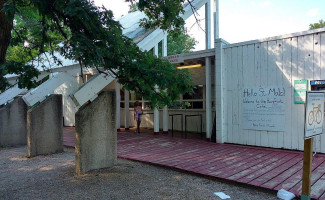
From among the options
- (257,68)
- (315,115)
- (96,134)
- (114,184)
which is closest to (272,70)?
(257,68)

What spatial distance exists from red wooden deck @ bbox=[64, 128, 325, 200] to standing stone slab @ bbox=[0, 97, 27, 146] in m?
2.15

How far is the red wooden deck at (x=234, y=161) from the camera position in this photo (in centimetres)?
446

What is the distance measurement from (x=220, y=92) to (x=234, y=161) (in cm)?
271

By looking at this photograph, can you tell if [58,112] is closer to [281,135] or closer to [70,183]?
[70,183]

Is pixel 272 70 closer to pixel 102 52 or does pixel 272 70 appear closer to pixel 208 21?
pixel 208 21

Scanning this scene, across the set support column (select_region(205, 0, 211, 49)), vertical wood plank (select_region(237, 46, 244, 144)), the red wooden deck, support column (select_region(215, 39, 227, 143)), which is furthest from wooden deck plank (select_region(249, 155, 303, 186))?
support column (select_region(205, 0, 211, 49))

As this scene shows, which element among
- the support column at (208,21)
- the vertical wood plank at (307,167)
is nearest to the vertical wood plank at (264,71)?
the vertical wood plank at (307,167)

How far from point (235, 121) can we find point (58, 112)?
17.5 feet

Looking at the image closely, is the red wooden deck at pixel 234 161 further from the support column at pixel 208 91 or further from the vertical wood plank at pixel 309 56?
the vertical wood plank at pixel 309 56

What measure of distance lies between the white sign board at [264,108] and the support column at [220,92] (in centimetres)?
65

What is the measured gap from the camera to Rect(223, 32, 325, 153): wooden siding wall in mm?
6438

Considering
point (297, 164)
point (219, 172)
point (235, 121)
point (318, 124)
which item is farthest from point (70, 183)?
point (235, 121)

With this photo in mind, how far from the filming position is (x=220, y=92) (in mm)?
8062

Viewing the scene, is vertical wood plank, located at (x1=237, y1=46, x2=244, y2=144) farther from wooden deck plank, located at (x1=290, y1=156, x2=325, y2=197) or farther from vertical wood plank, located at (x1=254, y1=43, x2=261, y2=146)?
wooden deck plank, located at (x1=290, y1=156, x2=325, y2=197)
